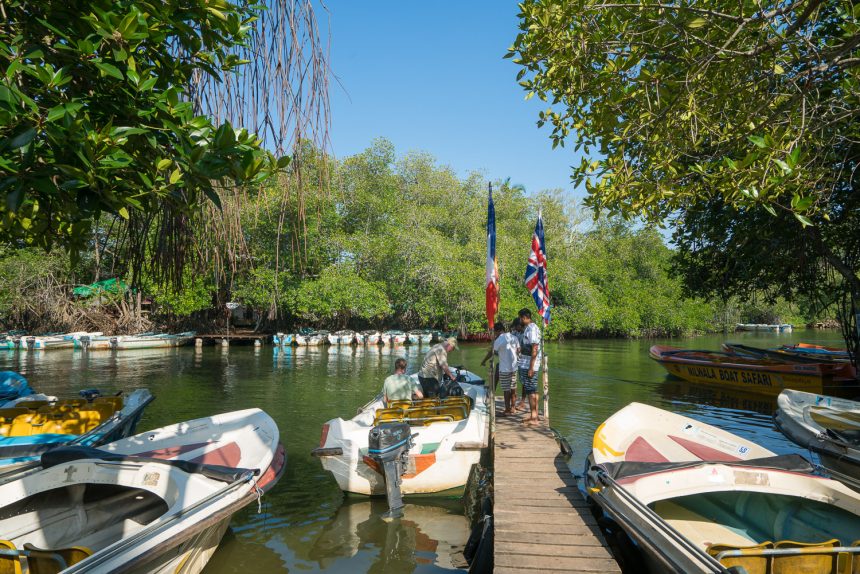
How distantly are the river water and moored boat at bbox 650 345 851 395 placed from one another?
54cm

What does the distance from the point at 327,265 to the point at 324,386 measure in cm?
2184

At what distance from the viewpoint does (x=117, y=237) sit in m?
3.92

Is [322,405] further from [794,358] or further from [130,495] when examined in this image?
[794,358]

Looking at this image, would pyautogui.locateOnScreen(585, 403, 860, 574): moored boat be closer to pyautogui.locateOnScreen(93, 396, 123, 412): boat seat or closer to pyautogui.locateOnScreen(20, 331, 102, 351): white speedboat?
pyautogui.locateOnScreen(93, 396, 123, 412): boat seat

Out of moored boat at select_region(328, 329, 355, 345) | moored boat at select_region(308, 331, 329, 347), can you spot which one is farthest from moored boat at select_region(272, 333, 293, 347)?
moored boat at select_region(328, 329, 355, 345)

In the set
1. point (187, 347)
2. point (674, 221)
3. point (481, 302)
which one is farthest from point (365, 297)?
point (674, 221)

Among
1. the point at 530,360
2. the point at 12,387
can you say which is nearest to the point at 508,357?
the point at 530,360

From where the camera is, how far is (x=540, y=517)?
17.6ft

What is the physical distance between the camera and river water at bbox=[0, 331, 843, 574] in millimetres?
6105

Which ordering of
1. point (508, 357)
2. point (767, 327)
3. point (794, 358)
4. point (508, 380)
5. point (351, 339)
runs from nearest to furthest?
point (508, 357) → point (508, 380) → point (794, 358) → point (351, 339) → point (767, 327)

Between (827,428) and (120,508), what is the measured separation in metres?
9.07

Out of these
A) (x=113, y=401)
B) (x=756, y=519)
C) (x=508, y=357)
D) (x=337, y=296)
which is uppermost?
(x=337, y=296)

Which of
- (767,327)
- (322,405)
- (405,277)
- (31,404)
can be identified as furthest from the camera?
(767,327)

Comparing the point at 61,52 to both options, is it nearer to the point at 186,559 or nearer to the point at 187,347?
the point at 186,559
